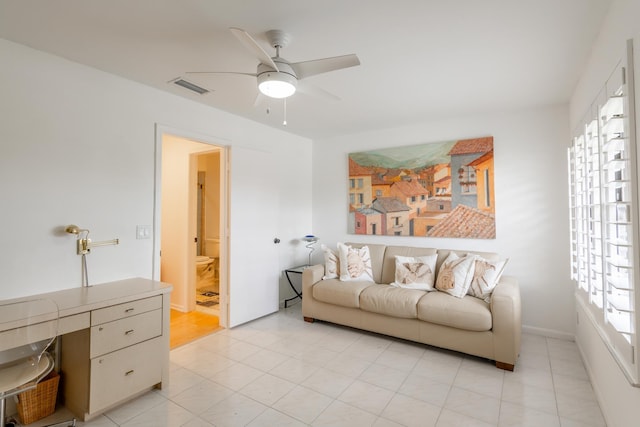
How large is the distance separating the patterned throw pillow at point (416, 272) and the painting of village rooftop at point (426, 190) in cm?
54

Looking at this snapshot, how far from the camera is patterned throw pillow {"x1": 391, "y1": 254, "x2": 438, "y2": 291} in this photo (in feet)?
11.3

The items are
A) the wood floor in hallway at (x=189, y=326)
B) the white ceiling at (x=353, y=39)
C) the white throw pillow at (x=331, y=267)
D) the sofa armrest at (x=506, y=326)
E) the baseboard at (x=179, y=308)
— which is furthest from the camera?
the baseboard at (x=179, y=308)

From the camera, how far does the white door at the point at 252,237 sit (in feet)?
12.1

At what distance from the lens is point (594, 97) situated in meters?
2.16

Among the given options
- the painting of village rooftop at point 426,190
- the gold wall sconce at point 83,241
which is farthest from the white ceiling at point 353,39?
the gold wall sconce at point 83,241

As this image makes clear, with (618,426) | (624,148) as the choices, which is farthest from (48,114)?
(618,426)

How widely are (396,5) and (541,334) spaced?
3596 millimetres

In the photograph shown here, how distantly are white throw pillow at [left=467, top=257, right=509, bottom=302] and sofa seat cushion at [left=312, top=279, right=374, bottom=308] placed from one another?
110 cm

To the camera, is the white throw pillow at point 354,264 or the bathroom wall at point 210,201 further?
the bathroom wall at point 210,201

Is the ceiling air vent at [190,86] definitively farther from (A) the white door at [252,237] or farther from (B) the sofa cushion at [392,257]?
(B) the sofa cushion at [392,257]

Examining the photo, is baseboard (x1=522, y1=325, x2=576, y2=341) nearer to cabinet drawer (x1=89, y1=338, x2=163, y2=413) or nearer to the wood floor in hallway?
the wood floor in hallway

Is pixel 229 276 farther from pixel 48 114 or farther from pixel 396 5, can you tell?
pixel 396 5

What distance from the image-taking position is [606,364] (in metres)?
2.01

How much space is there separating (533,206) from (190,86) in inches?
149
